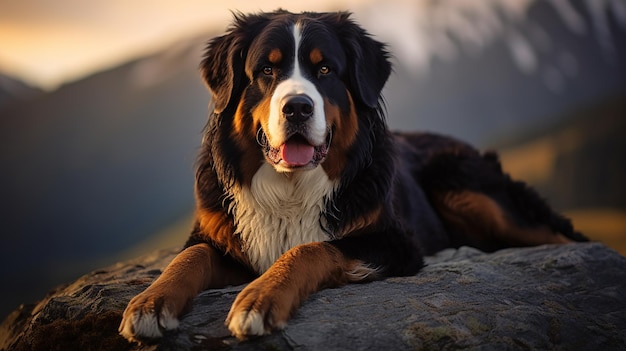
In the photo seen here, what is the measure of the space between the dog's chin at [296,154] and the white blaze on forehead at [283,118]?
0.16ft

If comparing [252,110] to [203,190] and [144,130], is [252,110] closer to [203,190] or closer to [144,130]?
[203,190]

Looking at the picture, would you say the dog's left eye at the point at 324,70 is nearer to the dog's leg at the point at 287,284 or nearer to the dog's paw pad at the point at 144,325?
the dog's leg at the point at 287,284

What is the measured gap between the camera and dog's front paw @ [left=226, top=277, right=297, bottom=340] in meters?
2.74

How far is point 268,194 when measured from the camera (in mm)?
3975

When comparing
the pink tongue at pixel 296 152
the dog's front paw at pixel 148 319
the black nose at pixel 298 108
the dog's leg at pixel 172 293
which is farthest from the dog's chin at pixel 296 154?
the dog's front paw at pixel 148 319

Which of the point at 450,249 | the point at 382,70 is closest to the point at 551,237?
the point at 450,249

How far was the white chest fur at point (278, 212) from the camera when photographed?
154 inches

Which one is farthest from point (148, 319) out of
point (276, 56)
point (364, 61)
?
point (364, 61)

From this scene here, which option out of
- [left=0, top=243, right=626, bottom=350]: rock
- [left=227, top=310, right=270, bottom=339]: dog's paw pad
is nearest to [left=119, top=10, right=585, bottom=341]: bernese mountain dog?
[left=0, top=243, right=626, bottom=350]: rock

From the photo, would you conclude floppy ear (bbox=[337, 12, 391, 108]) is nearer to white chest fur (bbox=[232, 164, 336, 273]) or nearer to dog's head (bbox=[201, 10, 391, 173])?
dog's head (bbox=[201, 10, 391, 173])

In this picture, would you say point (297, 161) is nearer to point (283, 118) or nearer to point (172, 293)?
point (283, 118)

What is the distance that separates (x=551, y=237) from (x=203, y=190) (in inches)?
121

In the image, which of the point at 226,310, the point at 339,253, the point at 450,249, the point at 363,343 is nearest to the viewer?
the point at 363,343

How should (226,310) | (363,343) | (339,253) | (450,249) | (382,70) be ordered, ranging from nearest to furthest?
(363,343) < (226,310) < (339,253) < (382,70) < (450,249)
